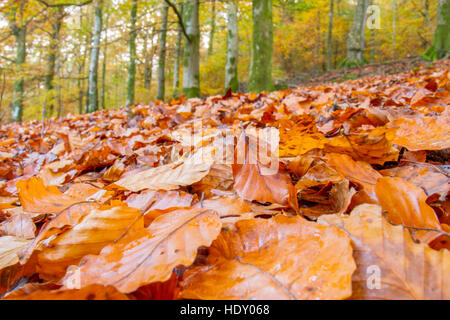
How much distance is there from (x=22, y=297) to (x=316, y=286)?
41cm

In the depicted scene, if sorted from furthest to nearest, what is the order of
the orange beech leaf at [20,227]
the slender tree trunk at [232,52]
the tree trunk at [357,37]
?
1. the tree trunk at [357,37]
2. the slender tree trunk at [232,52]
3. the orange beech leaf at [20,227]

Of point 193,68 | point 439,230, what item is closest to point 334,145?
point 439,230

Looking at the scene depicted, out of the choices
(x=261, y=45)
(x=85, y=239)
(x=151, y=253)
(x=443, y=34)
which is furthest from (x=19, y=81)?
(x=443, y=34)

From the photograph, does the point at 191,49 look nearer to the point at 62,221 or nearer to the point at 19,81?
the point at 62,221

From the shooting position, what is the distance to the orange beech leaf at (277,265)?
1.22ft

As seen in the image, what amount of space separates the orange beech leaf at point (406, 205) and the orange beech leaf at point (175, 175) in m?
0.45

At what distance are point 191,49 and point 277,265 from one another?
563 centimetres

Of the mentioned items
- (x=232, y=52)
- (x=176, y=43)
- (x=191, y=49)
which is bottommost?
(x=191, y=49)

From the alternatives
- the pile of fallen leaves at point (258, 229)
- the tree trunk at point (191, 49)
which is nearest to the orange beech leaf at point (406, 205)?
the pile of fallen leaves at point (258, 229)

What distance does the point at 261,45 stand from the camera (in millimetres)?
5297

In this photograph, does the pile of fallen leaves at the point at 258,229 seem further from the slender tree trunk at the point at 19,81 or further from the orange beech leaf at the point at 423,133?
the slender tree trunk at the point at 19,81

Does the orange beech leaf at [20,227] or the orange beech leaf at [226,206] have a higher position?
the orange beech leaf at [226,206]
